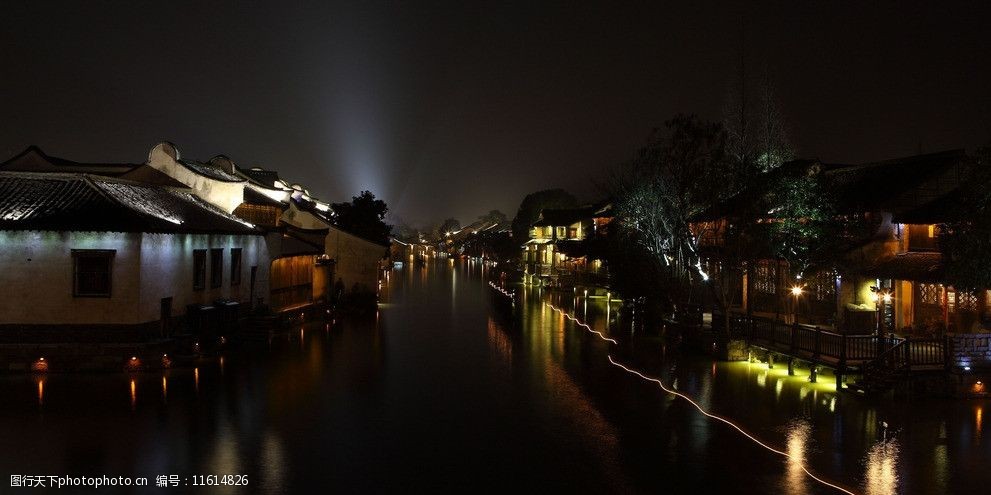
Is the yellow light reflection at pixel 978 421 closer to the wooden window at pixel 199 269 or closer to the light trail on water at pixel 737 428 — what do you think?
the light trail on water at pixel 737 428

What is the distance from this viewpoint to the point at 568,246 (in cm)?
6050

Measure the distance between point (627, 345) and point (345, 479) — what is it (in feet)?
58.2

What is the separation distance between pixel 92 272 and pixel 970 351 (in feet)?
81.9

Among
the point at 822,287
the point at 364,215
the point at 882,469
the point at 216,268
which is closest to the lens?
the point at 882,469

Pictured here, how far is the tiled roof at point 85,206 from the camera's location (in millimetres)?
21500

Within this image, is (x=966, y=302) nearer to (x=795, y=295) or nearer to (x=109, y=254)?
(x=795, y=295)

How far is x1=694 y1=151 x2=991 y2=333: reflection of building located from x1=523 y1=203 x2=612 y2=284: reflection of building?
675 inches

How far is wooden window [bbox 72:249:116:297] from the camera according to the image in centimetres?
2184

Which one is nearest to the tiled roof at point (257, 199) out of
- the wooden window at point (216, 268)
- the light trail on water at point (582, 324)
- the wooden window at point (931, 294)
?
the wooden window at point (216, 268)

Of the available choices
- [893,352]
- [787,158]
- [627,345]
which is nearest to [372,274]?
[627,345]

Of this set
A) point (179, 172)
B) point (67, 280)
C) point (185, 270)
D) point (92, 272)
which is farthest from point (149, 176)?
point (67, 280)

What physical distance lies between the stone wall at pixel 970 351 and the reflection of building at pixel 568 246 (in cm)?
2620

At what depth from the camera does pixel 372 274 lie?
46375 millimetres

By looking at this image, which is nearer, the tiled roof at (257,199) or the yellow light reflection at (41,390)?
the yellow light reflection at (41,390)
